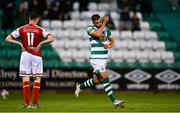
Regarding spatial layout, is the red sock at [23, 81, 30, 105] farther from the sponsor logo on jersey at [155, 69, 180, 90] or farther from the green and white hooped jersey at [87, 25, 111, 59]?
the sponsor logo on jersey at [155, 69, 180, 90]

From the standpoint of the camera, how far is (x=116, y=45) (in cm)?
2450

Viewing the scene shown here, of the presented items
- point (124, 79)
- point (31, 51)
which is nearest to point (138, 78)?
point (124, 79)

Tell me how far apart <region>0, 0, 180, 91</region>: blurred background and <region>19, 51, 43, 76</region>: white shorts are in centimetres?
748

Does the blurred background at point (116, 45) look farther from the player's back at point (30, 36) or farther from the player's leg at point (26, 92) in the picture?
the player's back at point (30, 36)

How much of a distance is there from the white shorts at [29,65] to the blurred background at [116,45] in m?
7.48

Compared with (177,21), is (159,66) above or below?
below

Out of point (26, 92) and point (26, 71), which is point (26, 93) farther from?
point (26, 71)

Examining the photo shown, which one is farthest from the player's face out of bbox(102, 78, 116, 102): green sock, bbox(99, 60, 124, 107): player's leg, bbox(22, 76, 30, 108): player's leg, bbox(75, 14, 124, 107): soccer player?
bbox(22, 76, 30, 108): player's leg

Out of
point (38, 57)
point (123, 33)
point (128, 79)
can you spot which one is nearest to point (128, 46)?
point (123, 33)

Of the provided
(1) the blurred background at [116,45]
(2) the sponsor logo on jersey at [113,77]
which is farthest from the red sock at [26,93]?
(2) the sponsor logo on jersey at [113,77]

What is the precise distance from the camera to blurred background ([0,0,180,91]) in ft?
73.0

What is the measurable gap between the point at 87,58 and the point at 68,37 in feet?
5.51

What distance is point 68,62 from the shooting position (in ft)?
76.3

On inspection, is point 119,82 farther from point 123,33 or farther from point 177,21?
point 177,21
